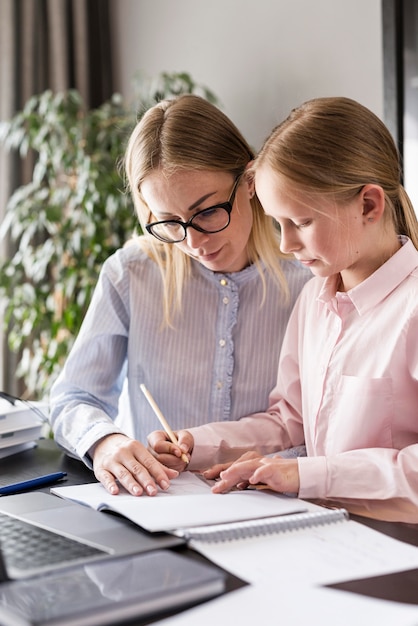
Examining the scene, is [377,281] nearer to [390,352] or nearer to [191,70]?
[390,352]

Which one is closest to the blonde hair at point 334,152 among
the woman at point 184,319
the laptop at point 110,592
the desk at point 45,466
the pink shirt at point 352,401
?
the pink shirt at point 352,401

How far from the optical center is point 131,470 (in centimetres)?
116

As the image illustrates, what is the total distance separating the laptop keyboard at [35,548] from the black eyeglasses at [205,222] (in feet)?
2.01

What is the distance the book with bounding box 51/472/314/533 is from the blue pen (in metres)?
0.06

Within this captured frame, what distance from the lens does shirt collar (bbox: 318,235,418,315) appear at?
47.8 inches

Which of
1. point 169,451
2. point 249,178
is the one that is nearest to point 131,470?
point 169,451

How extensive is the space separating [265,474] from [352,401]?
0.21 meters

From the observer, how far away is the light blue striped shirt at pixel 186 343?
156cm

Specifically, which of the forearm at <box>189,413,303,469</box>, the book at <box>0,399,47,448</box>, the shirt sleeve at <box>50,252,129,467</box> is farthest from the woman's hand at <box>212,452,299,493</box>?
the book at <box>0,399,47,448</box>

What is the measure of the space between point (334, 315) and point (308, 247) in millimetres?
173

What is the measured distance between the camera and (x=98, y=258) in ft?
9.75

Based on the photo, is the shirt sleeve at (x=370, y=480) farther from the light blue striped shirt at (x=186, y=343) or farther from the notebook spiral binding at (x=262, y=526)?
the light blue striped shirt at (x=186, y=343)

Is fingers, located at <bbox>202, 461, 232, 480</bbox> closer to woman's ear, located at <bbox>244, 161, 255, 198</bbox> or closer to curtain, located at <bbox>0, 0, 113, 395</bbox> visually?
woman's ear, located at <bbox>244, 161, 255, 198</bbox>

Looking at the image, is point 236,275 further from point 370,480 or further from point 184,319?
point 370,480
